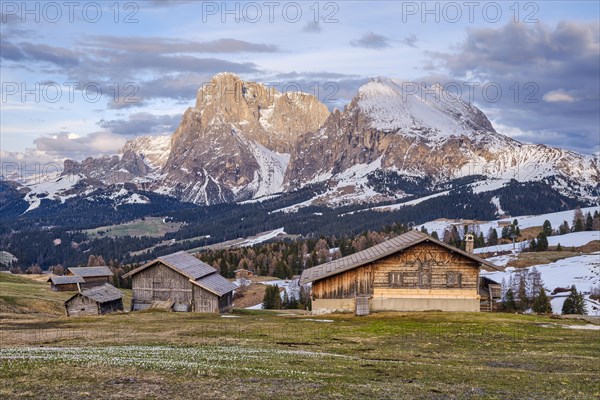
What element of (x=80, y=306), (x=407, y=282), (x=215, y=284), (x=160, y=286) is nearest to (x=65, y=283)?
(x=80, y=306)

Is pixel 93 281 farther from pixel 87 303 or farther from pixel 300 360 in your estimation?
pixel 300 360

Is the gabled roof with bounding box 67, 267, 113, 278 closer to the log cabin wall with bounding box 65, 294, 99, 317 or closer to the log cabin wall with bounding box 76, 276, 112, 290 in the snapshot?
the log cabin wall with bounding box 76, 276, 112, 290

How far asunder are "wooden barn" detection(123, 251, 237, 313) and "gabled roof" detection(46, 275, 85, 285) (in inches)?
2086

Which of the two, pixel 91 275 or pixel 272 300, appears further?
pixel 91 275

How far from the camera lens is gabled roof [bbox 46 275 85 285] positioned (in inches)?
5148

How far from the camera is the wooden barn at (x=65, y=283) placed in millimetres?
129625

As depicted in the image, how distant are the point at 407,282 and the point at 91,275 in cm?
9678

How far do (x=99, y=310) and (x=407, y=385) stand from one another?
71.4 metres

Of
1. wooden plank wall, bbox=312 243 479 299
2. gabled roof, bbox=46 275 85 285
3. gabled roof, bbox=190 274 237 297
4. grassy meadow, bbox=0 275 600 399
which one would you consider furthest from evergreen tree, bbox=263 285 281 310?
grassy meadow, bbox=0 275 600 399

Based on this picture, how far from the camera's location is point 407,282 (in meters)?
68.9

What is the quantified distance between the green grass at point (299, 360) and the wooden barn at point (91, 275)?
90.5 m

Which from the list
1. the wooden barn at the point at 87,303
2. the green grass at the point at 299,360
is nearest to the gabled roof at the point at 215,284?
the wooden barn at the point at 87,303

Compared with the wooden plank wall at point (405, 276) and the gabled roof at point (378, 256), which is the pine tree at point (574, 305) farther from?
the wooden plank wall at point (405, 276)

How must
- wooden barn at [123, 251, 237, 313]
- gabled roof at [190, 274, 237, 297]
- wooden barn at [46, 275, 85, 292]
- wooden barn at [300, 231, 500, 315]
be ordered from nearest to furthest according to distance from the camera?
1. wooden barn at [300, 231, 500, 315]
2. gabled roof at [190, 274, 237, 297]
3. wooden barn at [123, 251, 237, 313]
4. wooden barn at [46, 275, 85, 292]
